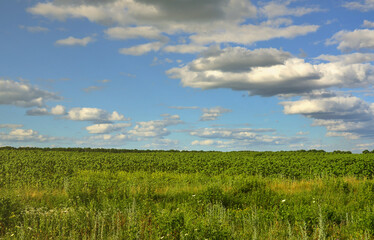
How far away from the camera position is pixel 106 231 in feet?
26.6

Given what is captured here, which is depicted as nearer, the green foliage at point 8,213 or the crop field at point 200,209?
the crop field at point 200,209

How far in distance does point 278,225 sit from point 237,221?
120 cm

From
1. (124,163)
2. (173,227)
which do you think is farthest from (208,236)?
(124,163)

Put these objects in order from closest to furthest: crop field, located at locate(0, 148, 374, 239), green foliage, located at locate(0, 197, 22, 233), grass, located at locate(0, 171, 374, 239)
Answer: grass, located at locate(0, 171, 374, 239), crop field, located at locate(0, 148, 374, 239), green foliage, located at locate(0, 197, 22, 233)

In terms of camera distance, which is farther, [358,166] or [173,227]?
[358,166]

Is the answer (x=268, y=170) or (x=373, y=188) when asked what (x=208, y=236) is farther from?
(x=268, y=170)

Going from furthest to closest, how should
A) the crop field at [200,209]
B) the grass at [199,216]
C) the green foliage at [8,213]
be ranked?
the green foliage at [8,213]
the crop field at [200,209]
the grass at [199,216]

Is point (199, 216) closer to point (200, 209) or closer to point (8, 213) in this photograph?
point (200, 209)

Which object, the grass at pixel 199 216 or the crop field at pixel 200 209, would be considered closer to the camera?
the grass at pixel 199 216

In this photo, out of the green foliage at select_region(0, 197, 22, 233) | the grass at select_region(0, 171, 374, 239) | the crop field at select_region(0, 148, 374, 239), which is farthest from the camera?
the green foliage at select_region(0, 197, 22, 233)

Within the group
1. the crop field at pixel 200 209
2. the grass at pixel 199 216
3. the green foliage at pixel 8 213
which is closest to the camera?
the grass at pixel 199 216

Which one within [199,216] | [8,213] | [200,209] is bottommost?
[200,209]

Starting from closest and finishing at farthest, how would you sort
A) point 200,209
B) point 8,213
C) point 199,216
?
1. point 199,216
2. point 8,213
3. point 200,209

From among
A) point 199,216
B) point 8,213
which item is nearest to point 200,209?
point 199,216
